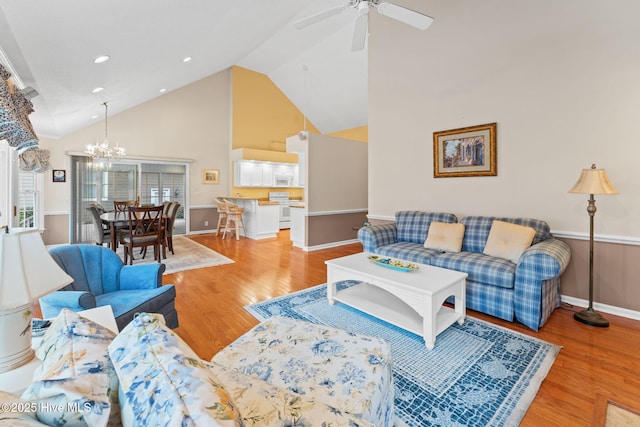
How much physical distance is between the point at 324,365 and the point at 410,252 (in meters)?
2.36

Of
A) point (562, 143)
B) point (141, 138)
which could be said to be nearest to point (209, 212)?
point (141, 138)

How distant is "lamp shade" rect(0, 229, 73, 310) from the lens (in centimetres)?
99

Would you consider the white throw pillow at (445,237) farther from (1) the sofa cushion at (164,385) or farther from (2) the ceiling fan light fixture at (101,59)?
(2) the ceiling fan light fixture at (101,59)

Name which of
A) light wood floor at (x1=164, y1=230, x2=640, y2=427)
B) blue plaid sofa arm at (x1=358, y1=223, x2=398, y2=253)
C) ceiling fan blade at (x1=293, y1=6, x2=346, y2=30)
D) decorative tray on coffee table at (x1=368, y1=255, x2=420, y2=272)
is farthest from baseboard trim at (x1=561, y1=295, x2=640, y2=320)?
ceiling fan blade at (x1=293, y1=6, x2=346, y2=30)

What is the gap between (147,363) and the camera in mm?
640

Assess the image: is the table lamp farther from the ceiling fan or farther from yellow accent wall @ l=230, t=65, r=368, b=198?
yellow accent wall @ l=230, t=65, r=368, b=198

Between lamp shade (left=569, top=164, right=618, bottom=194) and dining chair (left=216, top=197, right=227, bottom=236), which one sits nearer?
lamp shade (left=569, top=164, right=618, bottom=194)

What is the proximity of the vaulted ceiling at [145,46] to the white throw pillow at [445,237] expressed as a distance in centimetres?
372

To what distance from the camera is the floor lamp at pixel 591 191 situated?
253cm

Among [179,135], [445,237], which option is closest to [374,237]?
[445,237]

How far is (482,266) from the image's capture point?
2812mm

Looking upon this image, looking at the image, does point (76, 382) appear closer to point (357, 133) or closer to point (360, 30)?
point (360, 30)

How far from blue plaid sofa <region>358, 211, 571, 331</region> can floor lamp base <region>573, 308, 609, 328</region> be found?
0.72 ft

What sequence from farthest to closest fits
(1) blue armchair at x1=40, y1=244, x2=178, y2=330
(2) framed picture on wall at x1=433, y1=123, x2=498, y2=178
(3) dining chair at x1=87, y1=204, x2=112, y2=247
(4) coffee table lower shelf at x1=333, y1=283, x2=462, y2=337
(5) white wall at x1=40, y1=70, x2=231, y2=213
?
(5) white wall at x1=40, y1=70, x2=231, y2=213, (3) dining chair at x1=87, y1=204, x2=112, y2=247, (2) framed picture on wall at x1=433, y1=123, x2=498, y2=178, (4) coffee table lower shelf at x1=333, y1=283, x2=462, y2=337, (1) blue armchair at x1=40, y1=244, x2=178, y2=330
